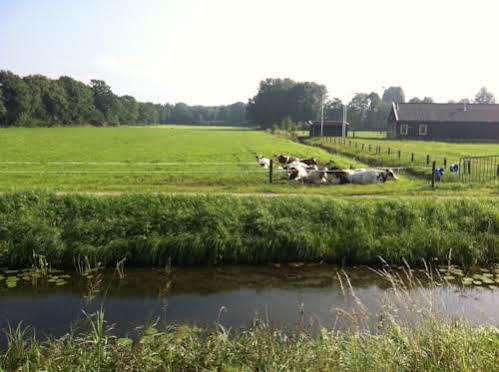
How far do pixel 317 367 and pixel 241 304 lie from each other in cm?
361

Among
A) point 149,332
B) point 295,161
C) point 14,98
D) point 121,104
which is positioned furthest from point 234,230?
point 121,104

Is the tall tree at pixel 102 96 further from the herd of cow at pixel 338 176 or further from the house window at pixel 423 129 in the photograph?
the herd of cow at pixel 338 176

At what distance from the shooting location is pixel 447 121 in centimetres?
5619

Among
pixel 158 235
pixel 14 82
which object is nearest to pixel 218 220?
pixel 158 235

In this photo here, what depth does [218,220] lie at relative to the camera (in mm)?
10898

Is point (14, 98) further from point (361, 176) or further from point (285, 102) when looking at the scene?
point (361, 176)

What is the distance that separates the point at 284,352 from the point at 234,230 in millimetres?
5872

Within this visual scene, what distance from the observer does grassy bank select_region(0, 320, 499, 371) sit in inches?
171

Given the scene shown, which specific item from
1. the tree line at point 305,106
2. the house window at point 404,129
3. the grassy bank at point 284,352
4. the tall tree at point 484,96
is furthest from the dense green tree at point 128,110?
the grassy bank at point 284,352

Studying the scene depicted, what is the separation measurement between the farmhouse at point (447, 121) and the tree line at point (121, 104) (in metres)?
23.3

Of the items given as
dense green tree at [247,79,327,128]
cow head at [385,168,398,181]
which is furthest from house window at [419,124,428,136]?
dense green tree at [247,79,327,128]

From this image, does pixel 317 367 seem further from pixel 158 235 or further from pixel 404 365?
pixel 158 235

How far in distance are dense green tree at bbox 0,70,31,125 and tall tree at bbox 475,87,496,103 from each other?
135m

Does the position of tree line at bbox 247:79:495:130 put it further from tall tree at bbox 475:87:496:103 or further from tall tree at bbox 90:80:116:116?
tall tree at bbox 90:80:116:116
